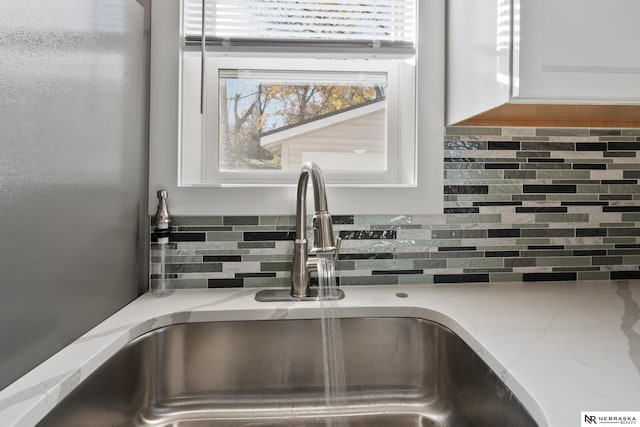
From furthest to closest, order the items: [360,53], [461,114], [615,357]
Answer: [360,53] → [461,114] → [615,357]

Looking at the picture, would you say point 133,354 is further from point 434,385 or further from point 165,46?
point 165,46

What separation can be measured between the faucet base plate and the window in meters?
0.35

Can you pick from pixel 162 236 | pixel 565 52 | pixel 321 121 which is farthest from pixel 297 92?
pixel 565 52

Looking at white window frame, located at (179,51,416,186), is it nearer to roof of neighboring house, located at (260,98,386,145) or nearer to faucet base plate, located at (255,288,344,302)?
roof of neighboring house, located at (260,98,386,145)

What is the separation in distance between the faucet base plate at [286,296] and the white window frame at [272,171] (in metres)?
0.34

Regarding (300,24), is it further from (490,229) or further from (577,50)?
(490,229)

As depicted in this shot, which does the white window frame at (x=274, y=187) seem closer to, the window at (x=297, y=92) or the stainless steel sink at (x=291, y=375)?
the window at (x=297, y=92)

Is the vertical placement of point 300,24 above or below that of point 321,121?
above

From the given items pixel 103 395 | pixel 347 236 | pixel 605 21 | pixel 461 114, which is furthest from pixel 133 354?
pixel 605 21

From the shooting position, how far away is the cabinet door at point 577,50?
702 millimetres

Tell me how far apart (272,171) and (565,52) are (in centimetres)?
79

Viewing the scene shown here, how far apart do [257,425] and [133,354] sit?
1.03ft

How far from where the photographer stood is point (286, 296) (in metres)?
0.94

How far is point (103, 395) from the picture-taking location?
640 mm
